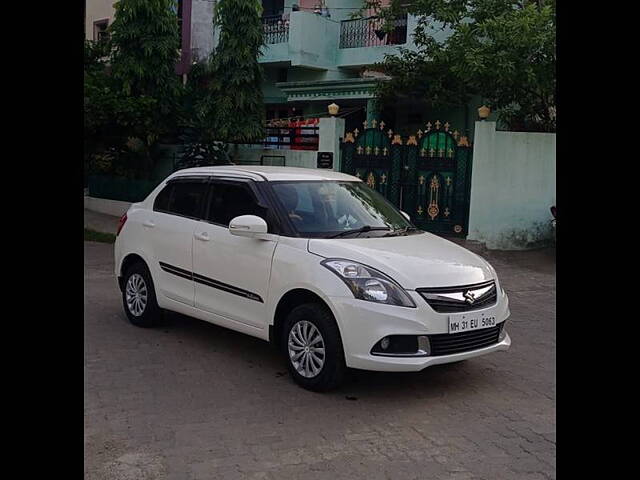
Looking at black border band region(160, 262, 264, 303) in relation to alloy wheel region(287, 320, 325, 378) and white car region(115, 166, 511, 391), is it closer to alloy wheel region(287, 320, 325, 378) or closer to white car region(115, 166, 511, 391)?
white car region(115, 166, 511, 391)

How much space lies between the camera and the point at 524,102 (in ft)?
41.4

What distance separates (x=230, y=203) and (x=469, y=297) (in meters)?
2.31

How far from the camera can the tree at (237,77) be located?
14805mm

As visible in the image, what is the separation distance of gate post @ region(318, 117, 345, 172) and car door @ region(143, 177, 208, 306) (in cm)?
660

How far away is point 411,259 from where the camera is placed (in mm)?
Result: 5188

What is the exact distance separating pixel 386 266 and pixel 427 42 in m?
9.36

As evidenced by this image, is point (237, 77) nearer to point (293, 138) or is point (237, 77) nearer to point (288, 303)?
point (293, 138)

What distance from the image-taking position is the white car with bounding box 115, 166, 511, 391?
4910mm

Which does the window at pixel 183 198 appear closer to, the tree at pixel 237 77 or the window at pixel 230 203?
the window at pixel 230 203

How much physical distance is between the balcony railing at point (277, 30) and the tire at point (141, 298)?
12.2m

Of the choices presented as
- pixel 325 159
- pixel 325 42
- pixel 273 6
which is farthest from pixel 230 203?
pixel 273 6

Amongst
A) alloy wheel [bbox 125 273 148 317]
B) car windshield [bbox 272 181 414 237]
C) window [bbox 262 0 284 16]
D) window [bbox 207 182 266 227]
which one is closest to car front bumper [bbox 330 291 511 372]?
car windshield [bbox 272 181 414 237]
